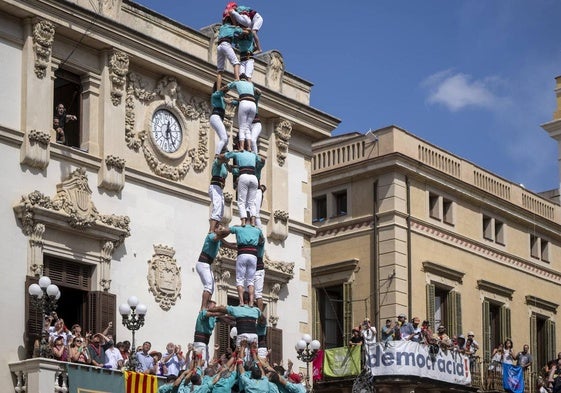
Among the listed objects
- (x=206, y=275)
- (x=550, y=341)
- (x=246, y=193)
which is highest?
(x=246, y=193)

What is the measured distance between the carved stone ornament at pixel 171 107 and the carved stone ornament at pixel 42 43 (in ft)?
8.77

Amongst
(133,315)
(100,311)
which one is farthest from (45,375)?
(100,311)

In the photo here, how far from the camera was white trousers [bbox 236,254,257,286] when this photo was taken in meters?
24.7

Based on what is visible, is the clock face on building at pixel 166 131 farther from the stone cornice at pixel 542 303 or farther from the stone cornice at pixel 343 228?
the stone cornice at pixel 542 303

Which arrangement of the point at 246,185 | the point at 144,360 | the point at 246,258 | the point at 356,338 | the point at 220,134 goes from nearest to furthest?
the point at 246,258 < the point at 246,185 < the point at 220,134 < the point at 144,360 < the point at 356,338

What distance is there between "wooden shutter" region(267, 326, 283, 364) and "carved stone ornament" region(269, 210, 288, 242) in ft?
7.92

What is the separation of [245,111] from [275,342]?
12646mm

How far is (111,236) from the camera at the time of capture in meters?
32.9

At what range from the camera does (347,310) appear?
43.3 m

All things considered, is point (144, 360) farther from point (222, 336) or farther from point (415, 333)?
point (415, 333)

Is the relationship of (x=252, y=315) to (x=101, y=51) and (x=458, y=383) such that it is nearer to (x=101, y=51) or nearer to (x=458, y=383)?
(x=101, y=51)

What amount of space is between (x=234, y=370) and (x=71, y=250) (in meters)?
Result: 9.34

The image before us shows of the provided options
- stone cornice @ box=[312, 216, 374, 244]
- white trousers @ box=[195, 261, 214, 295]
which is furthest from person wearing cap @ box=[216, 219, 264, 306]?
stone cornice @ box=[312, 216, 374, 244]

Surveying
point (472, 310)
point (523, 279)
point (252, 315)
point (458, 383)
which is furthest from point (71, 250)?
point (523, 279)
